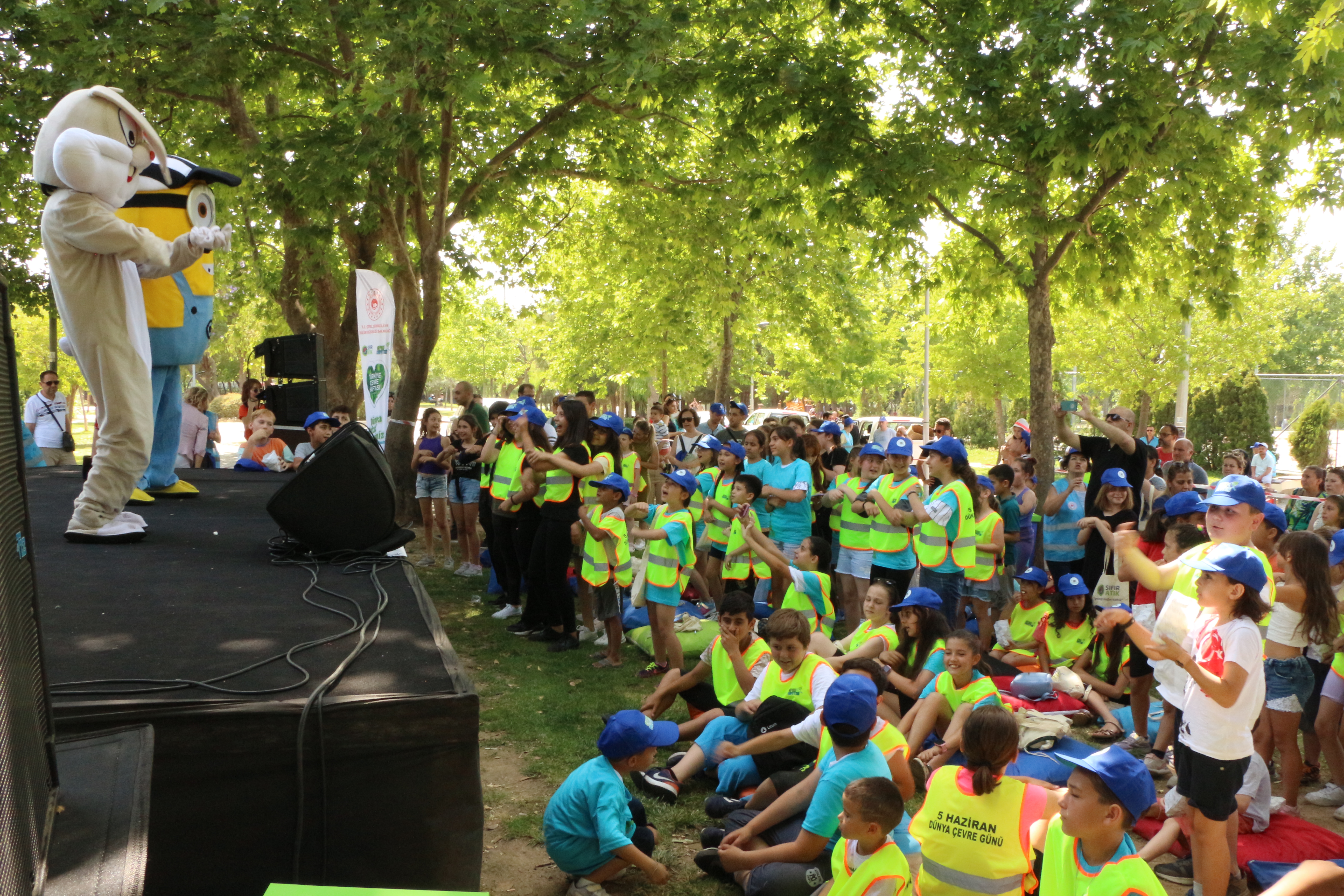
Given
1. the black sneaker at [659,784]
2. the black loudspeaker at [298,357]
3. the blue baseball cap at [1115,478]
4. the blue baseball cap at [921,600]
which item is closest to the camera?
the black sneaker at [659,784]

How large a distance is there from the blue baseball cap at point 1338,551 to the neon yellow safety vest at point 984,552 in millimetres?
2067

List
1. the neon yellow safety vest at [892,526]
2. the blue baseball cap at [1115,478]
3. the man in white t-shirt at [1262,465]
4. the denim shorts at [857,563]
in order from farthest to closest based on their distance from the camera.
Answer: the man in white t-shirt at [1262,465]
the denim shorts at [857,563]
the neon yellow safety vest at [892,526]
the blue baseball cap at [1115,478]

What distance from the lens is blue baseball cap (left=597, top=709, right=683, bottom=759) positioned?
158 inches

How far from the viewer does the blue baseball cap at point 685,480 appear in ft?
23.2

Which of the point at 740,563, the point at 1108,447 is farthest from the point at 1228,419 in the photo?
the point at 740,563

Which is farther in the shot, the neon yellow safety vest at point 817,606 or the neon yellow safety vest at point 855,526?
the neon yellow safety vest at point 855,526

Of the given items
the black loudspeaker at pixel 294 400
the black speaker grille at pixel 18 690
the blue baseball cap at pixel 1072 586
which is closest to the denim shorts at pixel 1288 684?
the blue baseball cap at pixel 1072 586

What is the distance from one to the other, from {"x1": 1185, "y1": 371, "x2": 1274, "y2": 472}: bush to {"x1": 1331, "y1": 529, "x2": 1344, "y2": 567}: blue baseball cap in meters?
21.5

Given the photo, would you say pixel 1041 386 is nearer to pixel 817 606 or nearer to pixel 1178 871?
pixel 817 606

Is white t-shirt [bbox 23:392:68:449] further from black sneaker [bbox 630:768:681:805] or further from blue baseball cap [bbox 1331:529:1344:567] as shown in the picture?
blue baseball cap [bbox 1331:529:1344:567]

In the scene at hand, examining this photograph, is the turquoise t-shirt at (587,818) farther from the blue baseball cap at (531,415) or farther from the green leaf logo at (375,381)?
the green leaf logo at (375,381)

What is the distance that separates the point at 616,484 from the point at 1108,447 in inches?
166

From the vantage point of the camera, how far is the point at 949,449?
22.7ft

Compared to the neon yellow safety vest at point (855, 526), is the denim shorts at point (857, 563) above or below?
below
